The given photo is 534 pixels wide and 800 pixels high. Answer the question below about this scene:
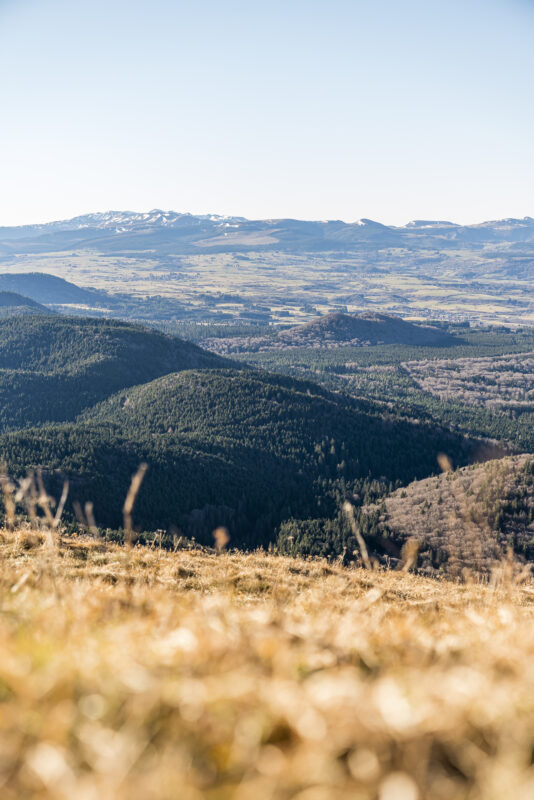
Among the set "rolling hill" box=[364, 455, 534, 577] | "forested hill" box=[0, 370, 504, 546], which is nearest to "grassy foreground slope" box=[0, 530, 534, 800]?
"rolling hill" box=[364, 455, 534, 577]

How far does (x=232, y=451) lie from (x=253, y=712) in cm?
9819

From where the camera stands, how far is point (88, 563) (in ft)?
46.5

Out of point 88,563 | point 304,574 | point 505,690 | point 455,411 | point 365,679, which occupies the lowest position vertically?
point 455,411

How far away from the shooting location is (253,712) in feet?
11.2

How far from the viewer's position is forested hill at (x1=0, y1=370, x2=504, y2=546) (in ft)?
245

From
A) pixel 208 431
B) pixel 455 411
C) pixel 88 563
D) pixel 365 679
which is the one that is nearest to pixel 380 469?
pixel 208 431

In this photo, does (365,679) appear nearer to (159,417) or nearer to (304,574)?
(304,574)

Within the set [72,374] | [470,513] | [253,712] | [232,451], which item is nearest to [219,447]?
[232,451]

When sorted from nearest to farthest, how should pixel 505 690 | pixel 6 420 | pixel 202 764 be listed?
pixel 202 764
pixel 505 690
pixel 6 420

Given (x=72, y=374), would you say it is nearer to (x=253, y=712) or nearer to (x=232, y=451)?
(x=232, y=451)

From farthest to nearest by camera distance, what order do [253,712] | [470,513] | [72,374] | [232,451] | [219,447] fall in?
[72,374]
[219,447]
[232,451]
[470,513]
[253,712]

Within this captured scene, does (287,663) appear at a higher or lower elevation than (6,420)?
higher

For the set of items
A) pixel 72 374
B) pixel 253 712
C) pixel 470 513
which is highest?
pixel 253 712

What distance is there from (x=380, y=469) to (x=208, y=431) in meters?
35.5
